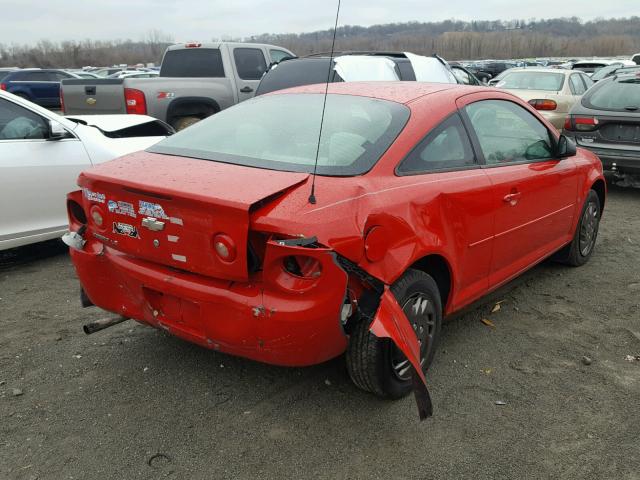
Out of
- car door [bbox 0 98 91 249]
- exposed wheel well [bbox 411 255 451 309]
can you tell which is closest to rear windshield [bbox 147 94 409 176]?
exposed wheel well [bbox 411 255 451 309]

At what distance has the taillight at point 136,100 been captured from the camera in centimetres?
873

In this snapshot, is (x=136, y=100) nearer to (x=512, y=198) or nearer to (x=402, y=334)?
(x=512, y=198)

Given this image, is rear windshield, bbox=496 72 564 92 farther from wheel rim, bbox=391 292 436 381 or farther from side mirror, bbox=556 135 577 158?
wheel rim, bbox=391 292 436 381

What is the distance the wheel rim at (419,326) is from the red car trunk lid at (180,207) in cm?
87

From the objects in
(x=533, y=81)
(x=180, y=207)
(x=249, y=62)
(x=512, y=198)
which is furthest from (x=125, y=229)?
(x=533, y=81)

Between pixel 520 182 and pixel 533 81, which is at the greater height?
pixel 520 182

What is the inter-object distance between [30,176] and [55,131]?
1.54 ft

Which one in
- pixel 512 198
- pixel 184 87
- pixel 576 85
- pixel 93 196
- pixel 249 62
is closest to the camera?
pixel 93 196

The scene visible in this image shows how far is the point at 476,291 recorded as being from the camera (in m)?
3.67

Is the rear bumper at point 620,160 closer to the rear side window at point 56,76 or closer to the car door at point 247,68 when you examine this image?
the car door at point 247,68

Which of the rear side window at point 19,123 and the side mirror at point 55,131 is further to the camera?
the side mirror at point 55,131

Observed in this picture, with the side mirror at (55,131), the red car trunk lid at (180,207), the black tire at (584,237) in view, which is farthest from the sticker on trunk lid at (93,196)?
the black tire at (584,237)

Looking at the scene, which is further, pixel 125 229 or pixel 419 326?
pixel 419 326

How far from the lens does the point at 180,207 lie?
8.82 feet
